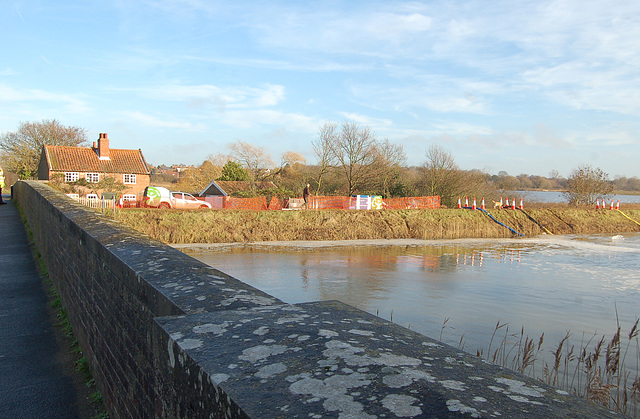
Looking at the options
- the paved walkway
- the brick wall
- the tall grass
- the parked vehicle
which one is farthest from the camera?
the parked vehicle

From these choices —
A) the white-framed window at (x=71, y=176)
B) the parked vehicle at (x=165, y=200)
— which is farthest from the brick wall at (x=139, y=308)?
the white-framed window at (x=71, y=176)

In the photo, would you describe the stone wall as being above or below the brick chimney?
below

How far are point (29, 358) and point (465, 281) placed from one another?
13.0 meters

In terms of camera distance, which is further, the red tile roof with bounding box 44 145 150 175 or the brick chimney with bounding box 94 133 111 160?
the brick chimney with bounding box 94 133 111 160

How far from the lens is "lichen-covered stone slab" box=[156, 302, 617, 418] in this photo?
1.44 meters

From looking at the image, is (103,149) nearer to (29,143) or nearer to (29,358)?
(29,143)

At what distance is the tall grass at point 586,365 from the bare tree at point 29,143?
53492mm

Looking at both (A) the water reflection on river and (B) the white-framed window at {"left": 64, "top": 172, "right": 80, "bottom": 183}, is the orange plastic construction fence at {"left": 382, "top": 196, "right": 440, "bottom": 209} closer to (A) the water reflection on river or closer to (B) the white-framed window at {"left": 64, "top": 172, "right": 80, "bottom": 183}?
(A) the water reflection on river

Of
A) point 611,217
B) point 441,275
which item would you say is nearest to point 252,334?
point 441,275

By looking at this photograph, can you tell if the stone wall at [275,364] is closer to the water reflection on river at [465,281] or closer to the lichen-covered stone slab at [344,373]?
the lichen-covered stone slab at [344,373]

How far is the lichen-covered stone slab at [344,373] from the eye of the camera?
144cm

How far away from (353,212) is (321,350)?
96.3 ft

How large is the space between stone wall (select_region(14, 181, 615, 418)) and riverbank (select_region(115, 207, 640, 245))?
20939 millimetres

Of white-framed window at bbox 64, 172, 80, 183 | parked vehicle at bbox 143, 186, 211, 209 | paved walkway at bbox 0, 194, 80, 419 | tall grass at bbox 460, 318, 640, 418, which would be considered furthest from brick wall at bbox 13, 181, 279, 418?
white-framed window at bbox 64, 172, 80, 183
